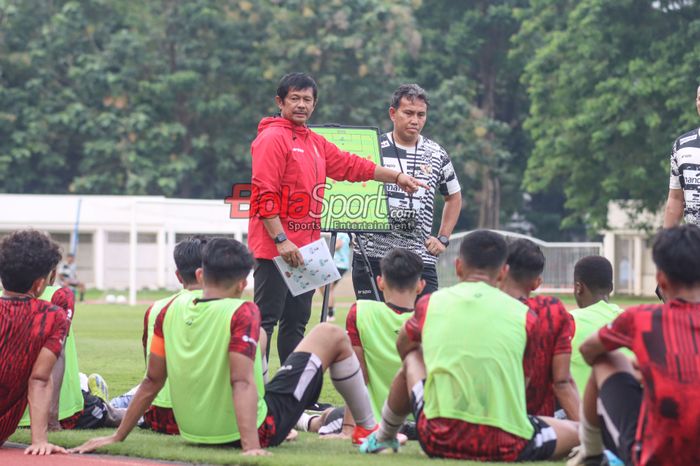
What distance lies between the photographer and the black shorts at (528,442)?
20.9ft

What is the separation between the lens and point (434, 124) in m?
50.3

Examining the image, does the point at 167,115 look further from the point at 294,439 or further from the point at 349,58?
the point at 294,439

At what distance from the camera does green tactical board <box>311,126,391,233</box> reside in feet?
32.3

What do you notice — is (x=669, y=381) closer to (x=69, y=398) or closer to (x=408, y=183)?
(x=408, y=183)

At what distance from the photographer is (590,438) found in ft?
20.0

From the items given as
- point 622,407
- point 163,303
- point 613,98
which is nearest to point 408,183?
point 163,303

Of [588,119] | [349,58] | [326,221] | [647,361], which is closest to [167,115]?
[349,58]

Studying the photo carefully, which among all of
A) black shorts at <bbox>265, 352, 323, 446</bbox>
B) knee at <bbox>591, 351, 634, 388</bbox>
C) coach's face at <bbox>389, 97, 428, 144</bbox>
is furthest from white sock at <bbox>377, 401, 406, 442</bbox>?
coach's face at <bbox>389, 97, 428, 144</bbox>

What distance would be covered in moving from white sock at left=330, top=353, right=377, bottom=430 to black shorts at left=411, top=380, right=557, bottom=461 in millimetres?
770

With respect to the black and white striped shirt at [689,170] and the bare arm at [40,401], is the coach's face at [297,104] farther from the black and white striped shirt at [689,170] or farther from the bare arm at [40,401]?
the bare arm at [40,401]

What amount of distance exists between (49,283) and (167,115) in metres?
43.0

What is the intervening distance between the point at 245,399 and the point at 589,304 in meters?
2.35

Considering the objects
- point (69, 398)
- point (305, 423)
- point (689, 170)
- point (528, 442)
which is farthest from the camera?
point (689, 170)

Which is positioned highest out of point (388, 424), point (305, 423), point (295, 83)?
point (295, 83)
